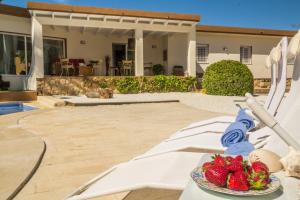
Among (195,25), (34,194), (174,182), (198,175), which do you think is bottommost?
(34,194)

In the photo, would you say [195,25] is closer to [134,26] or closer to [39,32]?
[134,26]

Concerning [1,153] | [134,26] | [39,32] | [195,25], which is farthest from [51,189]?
[195,25]

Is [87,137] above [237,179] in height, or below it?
below

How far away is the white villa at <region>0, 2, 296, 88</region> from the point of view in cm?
1619

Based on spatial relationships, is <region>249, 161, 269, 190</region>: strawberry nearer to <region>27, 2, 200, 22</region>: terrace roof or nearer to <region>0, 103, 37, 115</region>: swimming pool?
<region>0, 103, 37, 115</region>: swimming pool

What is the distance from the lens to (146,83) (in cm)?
1825

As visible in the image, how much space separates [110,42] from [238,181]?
1970cm

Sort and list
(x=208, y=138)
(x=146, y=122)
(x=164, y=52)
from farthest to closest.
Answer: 1. (x=164, y=52)
2. (x=146, y=122)
3. (x=208, y=138)

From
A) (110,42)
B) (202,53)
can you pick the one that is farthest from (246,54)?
(110,42)

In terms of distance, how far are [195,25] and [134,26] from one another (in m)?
3.92

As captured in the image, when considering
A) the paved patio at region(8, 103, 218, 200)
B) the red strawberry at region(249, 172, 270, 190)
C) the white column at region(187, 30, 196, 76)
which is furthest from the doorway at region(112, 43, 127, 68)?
the red strawberry at region(249, 172, 270, 190)

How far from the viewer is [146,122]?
8.83 meters

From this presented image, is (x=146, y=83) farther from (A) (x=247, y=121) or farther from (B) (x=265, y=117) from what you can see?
(B) (x=265, y=117)

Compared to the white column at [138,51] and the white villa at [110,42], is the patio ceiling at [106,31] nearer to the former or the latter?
the white villa at [110,42]
